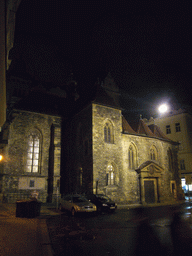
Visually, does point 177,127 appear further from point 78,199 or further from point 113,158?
point 78,199

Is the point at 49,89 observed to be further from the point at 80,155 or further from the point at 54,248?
the point at 54,248

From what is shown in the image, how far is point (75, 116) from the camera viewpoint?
2766cm

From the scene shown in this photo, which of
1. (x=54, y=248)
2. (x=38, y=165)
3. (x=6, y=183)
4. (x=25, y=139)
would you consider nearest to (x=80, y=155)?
(x=38, y=165)

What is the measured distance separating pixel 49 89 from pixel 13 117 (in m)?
14.5

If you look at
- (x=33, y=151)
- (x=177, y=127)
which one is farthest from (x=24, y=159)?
(x=177, y=127)

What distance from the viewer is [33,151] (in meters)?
23.8

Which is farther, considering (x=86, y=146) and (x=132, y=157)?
(x=132, y=157)

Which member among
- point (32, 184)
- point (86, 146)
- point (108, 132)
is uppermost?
point (108, 132)

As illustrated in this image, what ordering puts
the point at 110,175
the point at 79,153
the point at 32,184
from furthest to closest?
the point at 79,153
the point at 110,175
the point at 32,184

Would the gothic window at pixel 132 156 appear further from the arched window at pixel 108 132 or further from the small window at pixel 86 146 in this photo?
the small window at pixel 86 146

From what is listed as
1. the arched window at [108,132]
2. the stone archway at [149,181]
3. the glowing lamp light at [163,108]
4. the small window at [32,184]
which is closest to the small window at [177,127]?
the glowing lamp light at [163,108]

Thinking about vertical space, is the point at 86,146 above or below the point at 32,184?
above

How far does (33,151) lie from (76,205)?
1062 centimetres

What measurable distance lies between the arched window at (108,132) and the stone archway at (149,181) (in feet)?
17.5
